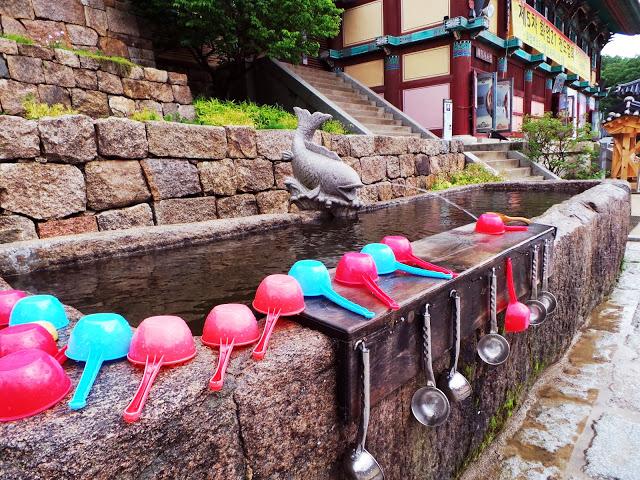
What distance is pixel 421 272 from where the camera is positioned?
150cm

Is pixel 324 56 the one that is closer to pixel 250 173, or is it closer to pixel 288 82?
pixel 288 82

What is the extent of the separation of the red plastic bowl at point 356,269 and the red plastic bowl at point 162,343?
1.97 feet

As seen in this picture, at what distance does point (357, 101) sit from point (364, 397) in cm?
1116

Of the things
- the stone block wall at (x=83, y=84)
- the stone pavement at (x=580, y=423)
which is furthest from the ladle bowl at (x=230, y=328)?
the stone block wall at (x=83, y=84)

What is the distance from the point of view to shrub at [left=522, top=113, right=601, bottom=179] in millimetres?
9523

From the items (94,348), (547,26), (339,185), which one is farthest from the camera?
(547,26)

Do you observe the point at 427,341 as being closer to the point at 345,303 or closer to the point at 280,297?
the point at 345,303

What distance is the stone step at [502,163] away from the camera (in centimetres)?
944

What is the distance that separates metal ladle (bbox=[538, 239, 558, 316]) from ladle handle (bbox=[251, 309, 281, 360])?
1.52 meters

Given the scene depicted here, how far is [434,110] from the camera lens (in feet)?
37.8

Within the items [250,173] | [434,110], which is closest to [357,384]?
[250,173]

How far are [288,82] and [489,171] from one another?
16.4ft

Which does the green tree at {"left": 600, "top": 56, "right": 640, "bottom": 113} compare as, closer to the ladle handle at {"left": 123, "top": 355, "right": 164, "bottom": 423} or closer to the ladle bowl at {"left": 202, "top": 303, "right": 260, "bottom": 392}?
the ladle bowl at {"left": 202, "top": 303, "right": 260, "bottom": 392}

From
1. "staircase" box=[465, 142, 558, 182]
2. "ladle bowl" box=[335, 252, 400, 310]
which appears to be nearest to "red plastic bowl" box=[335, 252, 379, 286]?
"ladle bowl" box=[335, 252, 400, 310]
